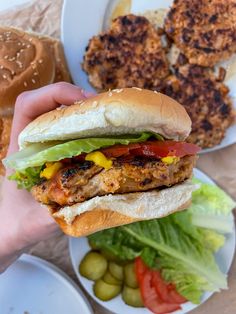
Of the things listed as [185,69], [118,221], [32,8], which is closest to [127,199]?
[118,221]

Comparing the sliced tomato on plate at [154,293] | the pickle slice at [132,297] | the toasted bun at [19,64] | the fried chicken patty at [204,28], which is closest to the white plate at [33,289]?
the pickle slice at [132,297]

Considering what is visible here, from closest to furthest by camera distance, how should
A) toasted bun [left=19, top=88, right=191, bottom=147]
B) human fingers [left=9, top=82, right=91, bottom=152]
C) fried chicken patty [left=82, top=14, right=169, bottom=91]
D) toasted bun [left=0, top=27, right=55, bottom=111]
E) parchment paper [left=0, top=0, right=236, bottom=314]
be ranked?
toasted bun [left=19, top=88, right=191, bottom=147]
human fingers [left=9, top=82, right=91, bottom=152]
toasted bun [left=0, top=27, right=55, bottom=111]
fried chicken patty [left=82, top=14, right=169, bottom=91]
parchment paper [left=0, top=0, right=236, bottom=314]

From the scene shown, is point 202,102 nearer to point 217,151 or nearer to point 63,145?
point 217,151

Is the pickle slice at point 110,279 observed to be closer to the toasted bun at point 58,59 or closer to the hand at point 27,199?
the hand at point 27,199

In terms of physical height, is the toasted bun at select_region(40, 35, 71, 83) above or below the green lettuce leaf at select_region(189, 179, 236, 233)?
above

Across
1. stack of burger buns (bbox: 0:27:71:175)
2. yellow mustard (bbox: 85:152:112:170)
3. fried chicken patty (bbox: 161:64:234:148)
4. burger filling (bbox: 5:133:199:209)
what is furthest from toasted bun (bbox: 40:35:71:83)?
yellow mustard (bbox: 85:152:112:170)

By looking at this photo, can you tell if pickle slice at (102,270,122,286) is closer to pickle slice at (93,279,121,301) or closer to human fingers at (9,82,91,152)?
pickle slice at (93,279,121,301)

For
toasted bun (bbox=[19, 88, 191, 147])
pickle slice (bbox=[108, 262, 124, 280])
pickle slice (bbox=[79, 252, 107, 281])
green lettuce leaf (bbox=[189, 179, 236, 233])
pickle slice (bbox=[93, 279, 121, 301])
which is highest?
toasted bun (bbox=[19, 88, 191, 147])

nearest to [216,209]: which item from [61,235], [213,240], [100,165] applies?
[213,240]

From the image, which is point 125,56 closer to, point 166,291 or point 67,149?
point 67,149
